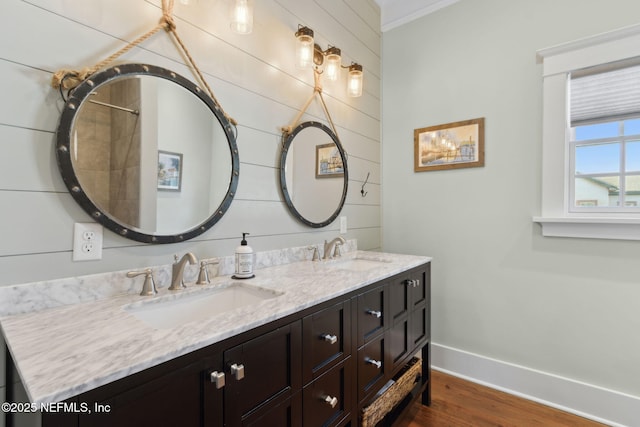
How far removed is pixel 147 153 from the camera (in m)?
1.18

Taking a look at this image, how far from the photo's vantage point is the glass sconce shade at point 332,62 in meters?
1.95

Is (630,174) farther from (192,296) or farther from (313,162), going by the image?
(192,296)

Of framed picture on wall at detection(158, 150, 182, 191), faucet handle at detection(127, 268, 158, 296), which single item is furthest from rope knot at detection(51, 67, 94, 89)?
faucet handle at detection(127, 268, 158, 296)

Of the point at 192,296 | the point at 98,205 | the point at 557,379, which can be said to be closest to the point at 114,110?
the point at 98,205

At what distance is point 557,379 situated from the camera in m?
1.94

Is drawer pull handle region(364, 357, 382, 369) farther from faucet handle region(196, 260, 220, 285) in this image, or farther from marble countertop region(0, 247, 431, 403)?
faucet handle region(196, 260, 220, 285)

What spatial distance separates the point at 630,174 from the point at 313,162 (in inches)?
74.0

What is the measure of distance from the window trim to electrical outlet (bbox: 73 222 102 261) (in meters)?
2.32

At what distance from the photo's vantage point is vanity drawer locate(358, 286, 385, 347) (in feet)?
4.43

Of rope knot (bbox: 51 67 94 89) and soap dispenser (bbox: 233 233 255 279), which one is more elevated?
rope knot (bbox: 51 67 94 89)

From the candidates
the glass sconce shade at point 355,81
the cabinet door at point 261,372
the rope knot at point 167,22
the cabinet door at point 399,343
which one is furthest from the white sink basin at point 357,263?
the rope knot at point 167,22

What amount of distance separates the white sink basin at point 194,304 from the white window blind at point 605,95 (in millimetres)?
2187

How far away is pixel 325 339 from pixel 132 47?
1.30 meters

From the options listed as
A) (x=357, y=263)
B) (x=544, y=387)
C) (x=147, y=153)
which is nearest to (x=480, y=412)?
(x=544, y=387)
